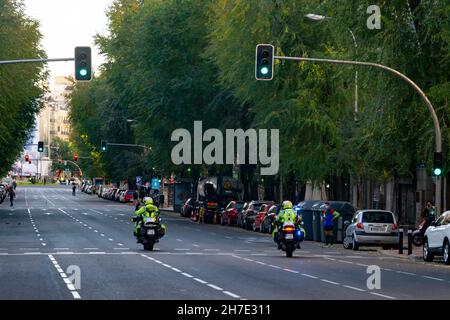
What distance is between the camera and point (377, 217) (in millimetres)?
43031

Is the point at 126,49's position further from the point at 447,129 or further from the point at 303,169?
the point at 447,129

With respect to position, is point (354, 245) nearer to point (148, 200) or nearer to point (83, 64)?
point (148, 200)

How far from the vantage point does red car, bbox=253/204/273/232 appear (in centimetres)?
5999

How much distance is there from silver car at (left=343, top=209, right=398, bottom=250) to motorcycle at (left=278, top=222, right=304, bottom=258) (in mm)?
7411

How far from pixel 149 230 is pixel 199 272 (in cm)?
1034

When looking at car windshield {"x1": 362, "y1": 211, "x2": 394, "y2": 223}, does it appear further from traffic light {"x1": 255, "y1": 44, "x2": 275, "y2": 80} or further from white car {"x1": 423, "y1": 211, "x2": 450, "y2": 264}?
traffic light {"x1": 255, "y1": 44, "x2": 275, "y2": 80}

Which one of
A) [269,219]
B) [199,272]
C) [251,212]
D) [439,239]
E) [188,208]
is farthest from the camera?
[188,208]

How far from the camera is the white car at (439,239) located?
34031 millimetres

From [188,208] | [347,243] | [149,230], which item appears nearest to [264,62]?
[149,230]

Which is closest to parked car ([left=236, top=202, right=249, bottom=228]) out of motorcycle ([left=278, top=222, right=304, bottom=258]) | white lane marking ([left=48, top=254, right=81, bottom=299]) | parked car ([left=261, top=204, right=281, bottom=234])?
parked car ([left=261, top=204, right=281, bottom=234])

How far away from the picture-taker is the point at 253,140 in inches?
2542

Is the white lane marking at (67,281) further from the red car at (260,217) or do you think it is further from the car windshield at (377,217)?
the red car at (260,217)

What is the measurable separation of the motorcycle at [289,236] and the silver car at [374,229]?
7411 millimetres
